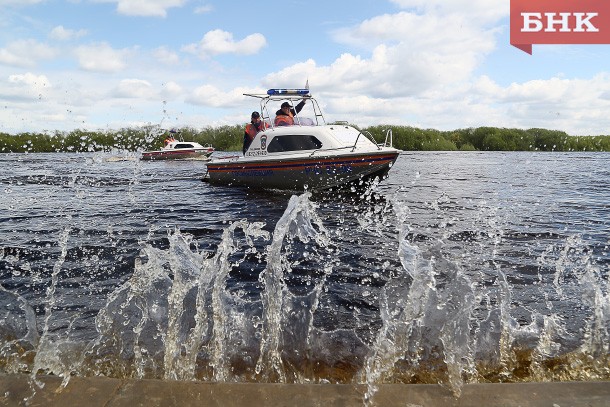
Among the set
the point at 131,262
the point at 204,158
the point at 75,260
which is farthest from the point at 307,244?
the point at 204,158

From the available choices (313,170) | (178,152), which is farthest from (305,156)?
(178,152)

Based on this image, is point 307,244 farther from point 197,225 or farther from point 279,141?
point 279,141

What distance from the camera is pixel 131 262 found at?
287 inches

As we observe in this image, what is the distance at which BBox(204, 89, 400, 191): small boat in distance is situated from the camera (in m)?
14.7

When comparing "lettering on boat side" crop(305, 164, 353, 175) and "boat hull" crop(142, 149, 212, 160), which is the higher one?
"boat hull" crop(142, 149, 212, 160)

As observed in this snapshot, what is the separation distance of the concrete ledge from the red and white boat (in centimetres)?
3667

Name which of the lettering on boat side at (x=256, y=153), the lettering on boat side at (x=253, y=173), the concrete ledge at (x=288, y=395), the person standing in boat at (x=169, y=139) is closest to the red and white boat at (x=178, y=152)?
the person standing in boat at (x=169, y=139)

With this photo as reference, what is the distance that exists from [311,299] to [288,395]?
9.77 ft

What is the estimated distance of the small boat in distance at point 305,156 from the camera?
1468 centimetres

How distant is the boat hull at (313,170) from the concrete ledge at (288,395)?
1203 centimetres

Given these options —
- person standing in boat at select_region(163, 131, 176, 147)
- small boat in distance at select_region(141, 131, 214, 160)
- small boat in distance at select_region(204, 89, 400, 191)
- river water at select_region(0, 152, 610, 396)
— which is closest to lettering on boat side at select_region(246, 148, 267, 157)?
small boat in distance at select_region(204, 89, 400, 191)

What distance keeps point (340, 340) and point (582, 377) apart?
2139 mm

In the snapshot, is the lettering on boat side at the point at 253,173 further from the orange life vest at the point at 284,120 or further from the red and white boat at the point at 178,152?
the red and white boat at the point at 178,152

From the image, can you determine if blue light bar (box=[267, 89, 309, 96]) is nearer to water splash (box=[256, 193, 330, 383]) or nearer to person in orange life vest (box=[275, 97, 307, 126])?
person in orange life vest (box=[275, 97, 307, 126])
